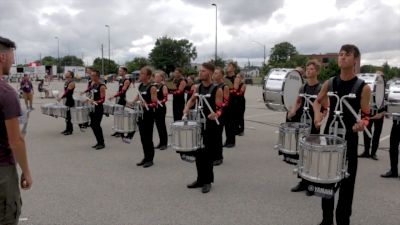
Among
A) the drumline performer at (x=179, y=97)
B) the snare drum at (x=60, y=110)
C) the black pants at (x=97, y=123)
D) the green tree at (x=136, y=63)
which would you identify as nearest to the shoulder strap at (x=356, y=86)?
the black pants at (x=97, y=123)

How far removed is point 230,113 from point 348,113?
5324 millimetres

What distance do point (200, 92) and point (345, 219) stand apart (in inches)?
108

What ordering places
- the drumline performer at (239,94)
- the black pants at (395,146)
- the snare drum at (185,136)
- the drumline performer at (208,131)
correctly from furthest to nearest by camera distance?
the drumline performer at (239,94) → the black pants at (395,146) → the drumline performer at (208,131) → the snare drum at (185,136)

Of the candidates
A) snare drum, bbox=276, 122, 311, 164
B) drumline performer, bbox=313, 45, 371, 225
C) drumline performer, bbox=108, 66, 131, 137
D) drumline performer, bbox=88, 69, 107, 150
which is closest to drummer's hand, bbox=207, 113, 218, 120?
snare drum, bbox=276, 122, 311, 164

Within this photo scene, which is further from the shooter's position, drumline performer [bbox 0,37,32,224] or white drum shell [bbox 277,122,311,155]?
white drum shell [bbox 277,122,311,155]

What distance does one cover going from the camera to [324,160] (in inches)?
143

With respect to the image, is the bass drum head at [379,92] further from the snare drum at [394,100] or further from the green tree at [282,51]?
the green tree at [282,51]

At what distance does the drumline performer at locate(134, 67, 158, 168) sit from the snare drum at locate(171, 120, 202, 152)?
5.78 ft

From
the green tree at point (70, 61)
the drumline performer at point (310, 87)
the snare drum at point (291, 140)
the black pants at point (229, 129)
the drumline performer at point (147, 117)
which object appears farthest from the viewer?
Answer: the green tree at point (70, 61)

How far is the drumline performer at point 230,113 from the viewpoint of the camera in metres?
8.81

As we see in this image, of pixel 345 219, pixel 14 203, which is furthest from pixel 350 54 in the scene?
pixel 14 203

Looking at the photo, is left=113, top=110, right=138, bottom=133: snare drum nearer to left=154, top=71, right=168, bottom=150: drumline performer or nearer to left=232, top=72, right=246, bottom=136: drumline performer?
left=154, top=71, right=168, bottom=150: drumline performer

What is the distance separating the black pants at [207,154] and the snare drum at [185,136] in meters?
0.22

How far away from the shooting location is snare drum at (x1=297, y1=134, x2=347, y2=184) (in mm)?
3629
